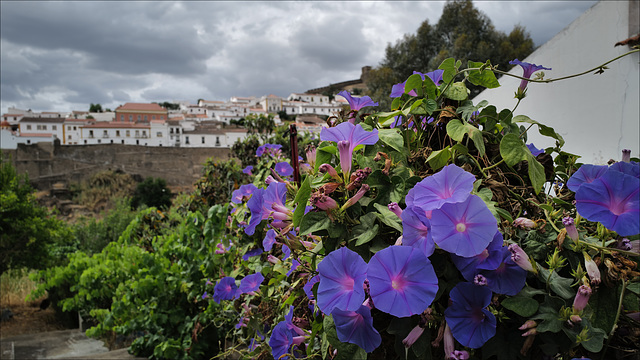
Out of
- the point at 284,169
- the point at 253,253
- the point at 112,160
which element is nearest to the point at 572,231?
the point at 284,169

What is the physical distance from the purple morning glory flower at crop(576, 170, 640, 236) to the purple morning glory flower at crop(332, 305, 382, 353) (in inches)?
11.4

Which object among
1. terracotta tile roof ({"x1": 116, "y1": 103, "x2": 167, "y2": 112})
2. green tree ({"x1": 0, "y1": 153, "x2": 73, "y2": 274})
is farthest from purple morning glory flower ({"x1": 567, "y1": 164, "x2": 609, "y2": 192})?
terracotta tile roof ({"x1": 116, "y1": 103, "x2": 167, "y2": 112})

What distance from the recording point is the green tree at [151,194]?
78.6ft

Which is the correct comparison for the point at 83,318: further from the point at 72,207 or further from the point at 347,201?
the point at 72,207

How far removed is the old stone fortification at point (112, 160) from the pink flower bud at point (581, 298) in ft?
92.2

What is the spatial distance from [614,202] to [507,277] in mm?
147

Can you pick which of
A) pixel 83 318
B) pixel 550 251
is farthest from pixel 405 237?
pixel 83 318

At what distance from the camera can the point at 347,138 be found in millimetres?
637

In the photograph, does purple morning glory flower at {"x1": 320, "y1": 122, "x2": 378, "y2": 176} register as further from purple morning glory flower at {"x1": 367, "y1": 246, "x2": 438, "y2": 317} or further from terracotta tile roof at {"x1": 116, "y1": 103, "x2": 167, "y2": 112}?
terracotta tile roof at {"x1": 116, "y1": 103, "x2": 167, "y2": 112}

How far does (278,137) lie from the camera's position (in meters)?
3.66

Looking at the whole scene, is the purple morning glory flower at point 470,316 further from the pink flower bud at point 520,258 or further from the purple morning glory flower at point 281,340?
the purple morning glory flower at point 281,340

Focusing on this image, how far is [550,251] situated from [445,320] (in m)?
0.18

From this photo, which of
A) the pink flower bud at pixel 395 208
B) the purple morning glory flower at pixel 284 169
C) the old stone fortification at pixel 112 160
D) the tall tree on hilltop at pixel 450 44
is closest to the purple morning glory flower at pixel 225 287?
the purple morning glory flower at pixel 284 169

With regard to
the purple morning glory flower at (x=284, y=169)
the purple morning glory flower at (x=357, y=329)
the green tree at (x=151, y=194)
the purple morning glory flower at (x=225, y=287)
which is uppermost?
the purple morning glory flower at (x=284, y=169)
